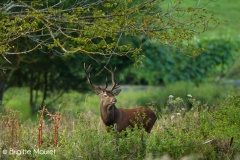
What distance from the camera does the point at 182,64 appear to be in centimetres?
3067

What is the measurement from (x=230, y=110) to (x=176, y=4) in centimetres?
188

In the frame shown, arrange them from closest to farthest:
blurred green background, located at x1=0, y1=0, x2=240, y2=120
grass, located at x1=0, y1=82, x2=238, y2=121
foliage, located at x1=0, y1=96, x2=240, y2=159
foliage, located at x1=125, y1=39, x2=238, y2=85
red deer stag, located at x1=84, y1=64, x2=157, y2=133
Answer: foliage, located at x1=0, y1=96, x2=240, y2=159
red deer stag, located at x1=84, y1=64, x2=157, y2=133
blurred green background, located at x1=0, y1=0, x2=240, y2=120
grass, located at x1=0, y1=82, x2=238, y2=121
foliage, located at x1=125, y1=39, x2=238, y2=85

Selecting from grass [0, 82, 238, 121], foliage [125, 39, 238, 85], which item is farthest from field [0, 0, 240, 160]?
foliage [125, 39, 238, 85]

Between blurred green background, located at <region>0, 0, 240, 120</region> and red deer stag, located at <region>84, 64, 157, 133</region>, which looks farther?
blurred green background, located at <region>0, 0, 240, 120</region>

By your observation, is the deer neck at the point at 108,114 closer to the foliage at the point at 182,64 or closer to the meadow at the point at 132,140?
the meadow at the point at 132,140

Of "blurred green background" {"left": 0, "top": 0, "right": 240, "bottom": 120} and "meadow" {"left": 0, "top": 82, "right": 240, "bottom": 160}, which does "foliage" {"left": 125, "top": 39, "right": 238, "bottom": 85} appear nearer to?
"blurred green background" {"left": 0, "top": 0, "right": 240, "bottom": 120}

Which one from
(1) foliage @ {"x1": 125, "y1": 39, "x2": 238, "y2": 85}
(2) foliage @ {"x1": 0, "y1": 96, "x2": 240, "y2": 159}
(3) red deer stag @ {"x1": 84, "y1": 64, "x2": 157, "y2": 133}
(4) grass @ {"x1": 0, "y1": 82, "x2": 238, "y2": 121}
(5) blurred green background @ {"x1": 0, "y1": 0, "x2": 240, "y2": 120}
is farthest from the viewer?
(1) foliage @ {"x1": 125, "y1": 39, "x2": 238, "y2": 85}

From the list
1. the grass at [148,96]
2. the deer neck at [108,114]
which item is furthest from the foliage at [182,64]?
the deer neck at [108,114]

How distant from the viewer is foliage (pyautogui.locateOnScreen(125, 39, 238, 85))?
29391 millimetres

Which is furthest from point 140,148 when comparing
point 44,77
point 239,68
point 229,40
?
point 229,40

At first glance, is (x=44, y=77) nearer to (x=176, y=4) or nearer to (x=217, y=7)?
(x=176, y=4)

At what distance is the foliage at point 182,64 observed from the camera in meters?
29.4

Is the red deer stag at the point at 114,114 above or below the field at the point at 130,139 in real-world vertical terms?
above

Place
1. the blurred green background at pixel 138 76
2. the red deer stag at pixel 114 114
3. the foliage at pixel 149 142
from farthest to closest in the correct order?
1. the blurred green background at pixel 138 76
2. the red deer stag at pixel 114 114
3. the foliage at pixel 149 142
